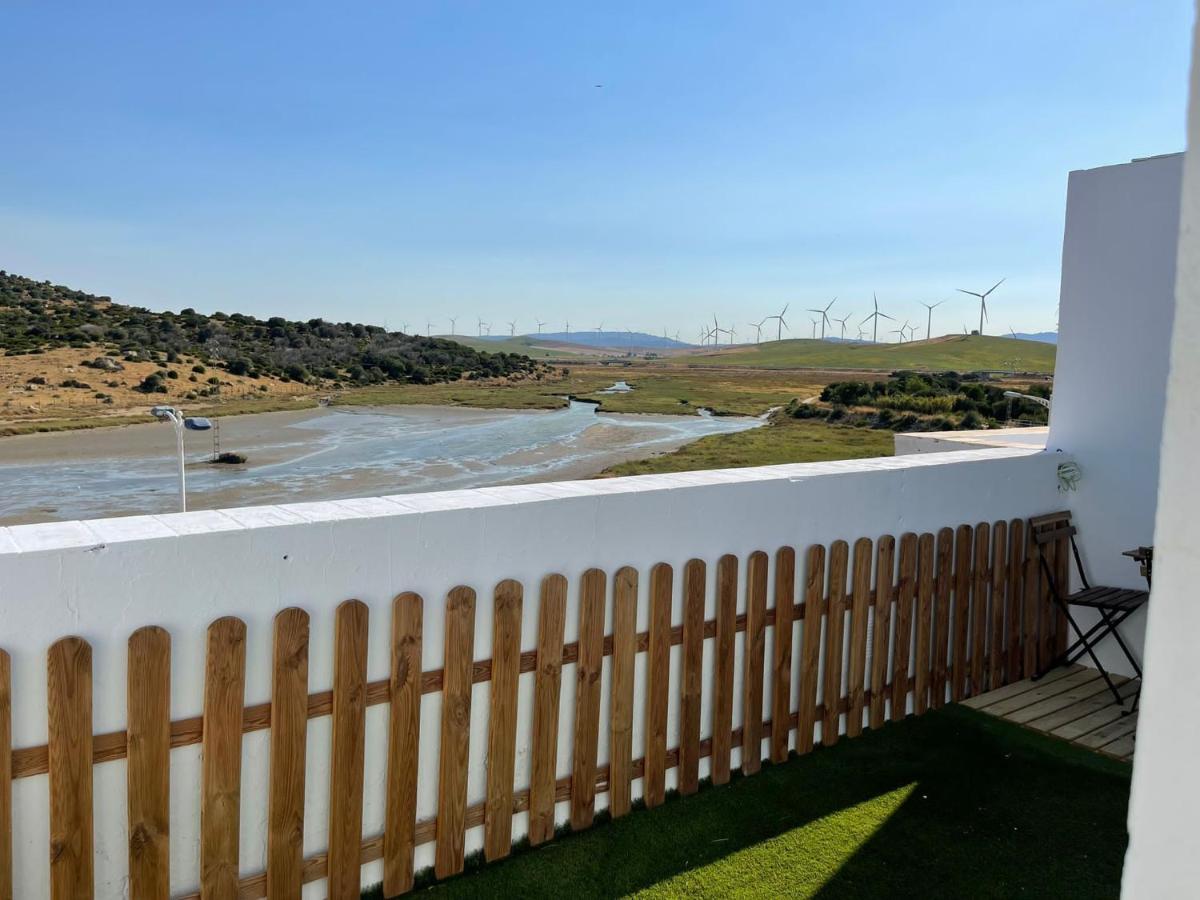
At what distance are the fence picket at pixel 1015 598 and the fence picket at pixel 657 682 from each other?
207 cm

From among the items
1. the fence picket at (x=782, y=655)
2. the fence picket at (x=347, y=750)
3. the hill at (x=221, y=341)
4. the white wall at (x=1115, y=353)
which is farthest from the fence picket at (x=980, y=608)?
the hill at (x=221, y=341)

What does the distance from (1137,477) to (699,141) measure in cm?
2587

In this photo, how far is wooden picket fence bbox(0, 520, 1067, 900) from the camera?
1.79 m

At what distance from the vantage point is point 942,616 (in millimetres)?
3574

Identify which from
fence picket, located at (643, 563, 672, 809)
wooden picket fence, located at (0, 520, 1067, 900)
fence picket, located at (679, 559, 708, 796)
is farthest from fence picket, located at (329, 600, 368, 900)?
fence picket, located at (679, 559, 708, 796)

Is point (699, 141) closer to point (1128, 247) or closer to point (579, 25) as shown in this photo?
point (579, 25)

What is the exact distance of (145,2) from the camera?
15500 millimetres

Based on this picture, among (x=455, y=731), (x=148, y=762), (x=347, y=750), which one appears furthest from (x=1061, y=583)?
(x=148, y=762)

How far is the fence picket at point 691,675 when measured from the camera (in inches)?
108

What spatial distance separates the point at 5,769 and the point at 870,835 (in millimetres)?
2403

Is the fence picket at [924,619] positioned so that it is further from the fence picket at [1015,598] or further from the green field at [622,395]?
the green field at [622,395]

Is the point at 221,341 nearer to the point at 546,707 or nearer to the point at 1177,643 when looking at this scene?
the point at 546,707

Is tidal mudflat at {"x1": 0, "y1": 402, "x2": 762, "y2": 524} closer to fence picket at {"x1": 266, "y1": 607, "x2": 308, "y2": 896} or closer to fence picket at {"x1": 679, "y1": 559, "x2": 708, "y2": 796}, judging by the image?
fence picket at {"x1": 679, "y1": 559, "x2": 708, "y2": 796}

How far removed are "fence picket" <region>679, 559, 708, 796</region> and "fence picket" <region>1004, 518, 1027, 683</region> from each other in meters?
1.92
